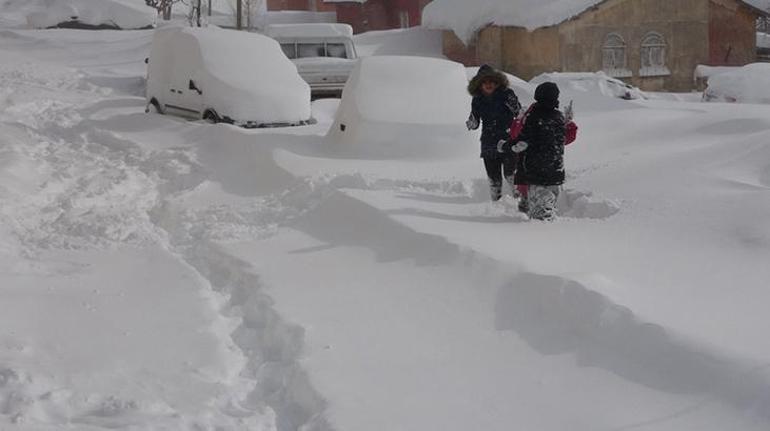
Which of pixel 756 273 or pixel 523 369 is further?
pixel 756 273

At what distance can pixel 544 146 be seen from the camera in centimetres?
833

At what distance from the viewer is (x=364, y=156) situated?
12.2m

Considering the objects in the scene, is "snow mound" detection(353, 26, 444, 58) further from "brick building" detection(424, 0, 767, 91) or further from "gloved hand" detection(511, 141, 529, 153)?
"gloved hand" detection(511, 141, 529, 153)

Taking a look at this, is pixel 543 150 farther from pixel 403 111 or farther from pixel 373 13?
pixel 373 13

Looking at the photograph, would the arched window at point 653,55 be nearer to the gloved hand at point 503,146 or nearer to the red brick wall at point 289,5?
the gloved hand at point 503,146

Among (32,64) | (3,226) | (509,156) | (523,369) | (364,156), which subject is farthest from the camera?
(32,64)

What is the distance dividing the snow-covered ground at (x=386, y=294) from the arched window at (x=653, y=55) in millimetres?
18601

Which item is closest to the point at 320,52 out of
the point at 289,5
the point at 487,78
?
the point at 487,78

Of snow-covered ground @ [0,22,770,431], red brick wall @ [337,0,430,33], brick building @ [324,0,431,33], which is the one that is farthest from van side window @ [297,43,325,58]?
red brick wall @ [337,0,430,33]

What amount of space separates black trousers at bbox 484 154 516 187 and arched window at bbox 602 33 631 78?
70.3 feet

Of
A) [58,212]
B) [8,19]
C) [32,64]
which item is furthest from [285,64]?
[8,19]

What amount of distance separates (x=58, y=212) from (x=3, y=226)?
857 millimetres

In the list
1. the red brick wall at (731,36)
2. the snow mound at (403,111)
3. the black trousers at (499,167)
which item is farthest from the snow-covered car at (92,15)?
the black trousers at (499,167)

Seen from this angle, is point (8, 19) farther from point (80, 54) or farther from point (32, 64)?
point (32, 64)
